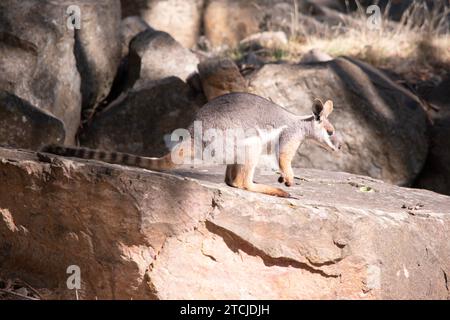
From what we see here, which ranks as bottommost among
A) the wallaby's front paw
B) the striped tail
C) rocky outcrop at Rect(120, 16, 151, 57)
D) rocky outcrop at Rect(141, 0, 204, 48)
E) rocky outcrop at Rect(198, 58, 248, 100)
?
the wallaby's front paw

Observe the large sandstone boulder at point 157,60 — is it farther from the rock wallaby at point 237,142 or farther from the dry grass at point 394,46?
the rock wallaby at point 237,142

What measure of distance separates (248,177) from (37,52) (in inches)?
175

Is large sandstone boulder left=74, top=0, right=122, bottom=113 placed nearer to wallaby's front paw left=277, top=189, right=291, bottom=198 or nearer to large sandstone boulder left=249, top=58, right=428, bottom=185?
large sandstone boulder left=249, top=58, right=428, bottom=185

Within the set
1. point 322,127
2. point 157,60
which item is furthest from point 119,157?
point 157,60

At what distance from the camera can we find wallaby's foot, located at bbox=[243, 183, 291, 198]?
541cm

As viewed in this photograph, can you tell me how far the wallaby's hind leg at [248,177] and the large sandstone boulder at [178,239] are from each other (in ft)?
0.86

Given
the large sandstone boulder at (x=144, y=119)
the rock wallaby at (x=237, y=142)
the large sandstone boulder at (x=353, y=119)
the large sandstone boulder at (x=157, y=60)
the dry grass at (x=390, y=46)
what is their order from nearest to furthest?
the rock wallaby at (x=237, y=142)
the large sandstone boulder at (x=353, y=119)
the large sandstone boulder at (x=144, y=119)
the large sandstone boulder at (x=157, y=60)
the dry grass at (x=390, y=46)

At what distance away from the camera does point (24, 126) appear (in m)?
7.55

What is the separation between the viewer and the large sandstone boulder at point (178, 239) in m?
4.84

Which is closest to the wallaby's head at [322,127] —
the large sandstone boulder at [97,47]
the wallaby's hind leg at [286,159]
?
the wallaby's hind leg at [286,159]

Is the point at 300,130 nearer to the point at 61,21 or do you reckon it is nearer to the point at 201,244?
the point at 201,244

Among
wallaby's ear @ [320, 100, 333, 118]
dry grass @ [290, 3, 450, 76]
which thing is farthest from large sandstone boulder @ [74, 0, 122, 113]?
wallaby's ear @ [320, 100, 333, 118]

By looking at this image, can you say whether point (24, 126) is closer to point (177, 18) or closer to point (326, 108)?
point (326, 108)

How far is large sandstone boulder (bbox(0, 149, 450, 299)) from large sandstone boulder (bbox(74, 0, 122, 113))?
4.78m
